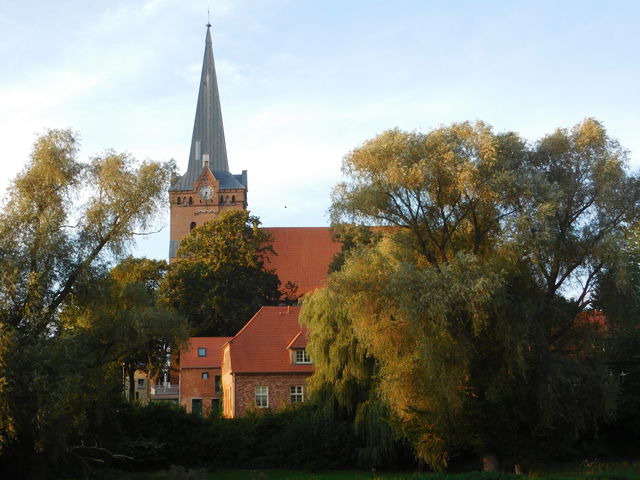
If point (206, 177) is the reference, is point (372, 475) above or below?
below

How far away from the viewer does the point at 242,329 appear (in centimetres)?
4366

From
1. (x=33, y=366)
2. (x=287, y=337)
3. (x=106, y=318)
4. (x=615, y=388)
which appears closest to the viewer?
(x=33, y=366)

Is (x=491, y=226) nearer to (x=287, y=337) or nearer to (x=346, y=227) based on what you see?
(x=346, y=227)

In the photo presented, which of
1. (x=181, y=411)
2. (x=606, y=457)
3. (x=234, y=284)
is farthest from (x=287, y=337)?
(x=606, y=457)

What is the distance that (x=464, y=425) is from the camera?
82.9ft

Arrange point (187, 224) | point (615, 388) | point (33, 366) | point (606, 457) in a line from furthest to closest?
point (187, 224)
point (606, 457)
point (615, 388)
point (33, 366)

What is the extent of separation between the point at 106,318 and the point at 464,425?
36.0ft

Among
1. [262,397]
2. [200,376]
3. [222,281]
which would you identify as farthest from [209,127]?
[262,397]

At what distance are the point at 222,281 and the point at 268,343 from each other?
13.9m

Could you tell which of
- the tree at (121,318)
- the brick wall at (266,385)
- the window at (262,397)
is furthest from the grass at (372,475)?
the window at (262,397)

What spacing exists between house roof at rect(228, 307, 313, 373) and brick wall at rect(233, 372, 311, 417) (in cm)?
31

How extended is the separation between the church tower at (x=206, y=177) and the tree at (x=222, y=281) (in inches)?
929

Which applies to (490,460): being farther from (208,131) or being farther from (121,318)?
(208,131)

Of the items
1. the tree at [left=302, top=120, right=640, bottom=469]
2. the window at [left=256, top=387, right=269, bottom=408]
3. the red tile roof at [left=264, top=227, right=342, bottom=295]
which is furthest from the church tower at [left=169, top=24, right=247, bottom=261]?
the tree at [left=302, top=120, right=640, bottom=469]
